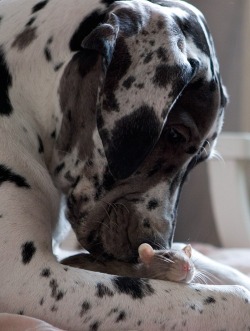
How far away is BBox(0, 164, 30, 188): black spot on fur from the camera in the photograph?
1732 mm

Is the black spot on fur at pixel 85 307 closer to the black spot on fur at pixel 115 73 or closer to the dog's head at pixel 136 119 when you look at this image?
the dog's head at pixel 136 119

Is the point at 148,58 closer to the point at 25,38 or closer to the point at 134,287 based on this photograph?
the point at 25,38

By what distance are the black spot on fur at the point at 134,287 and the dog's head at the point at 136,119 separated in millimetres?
176

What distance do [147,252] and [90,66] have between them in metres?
0.43

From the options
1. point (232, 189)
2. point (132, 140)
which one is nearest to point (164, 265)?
point (132, 140)

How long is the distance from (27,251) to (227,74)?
2.44 meters

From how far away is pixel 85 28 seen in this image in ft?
6.03

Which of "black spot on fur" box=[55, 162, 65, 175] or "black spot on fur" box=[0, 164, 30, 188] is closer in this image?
"black spot on fur" box=[0, 164, 30, 188]

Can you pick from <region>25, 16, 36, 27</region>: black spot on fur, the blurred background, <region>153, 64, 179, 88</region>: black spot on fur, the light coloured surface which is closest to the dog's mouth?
<region>153, 64, 179, 88</region>: black spot on fur

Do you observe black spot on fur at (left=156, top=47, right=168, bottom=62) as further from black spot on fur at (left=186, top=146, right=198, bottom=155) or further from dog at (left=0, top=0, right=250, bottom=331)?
black spot on fur at (left=186, top=146, right=198, bottom=155)

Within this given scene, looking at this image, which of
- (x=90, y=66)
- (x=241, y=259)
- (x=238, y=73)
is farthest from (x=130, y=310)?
(x=238, y=73)

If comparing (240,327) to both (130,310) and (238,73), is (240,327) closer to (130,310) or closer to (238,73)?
(130,310)

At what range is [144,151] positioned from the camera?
5.42ft

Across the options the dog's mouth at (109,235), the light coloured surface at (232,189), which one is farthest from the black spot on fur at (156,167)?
the light coloured surface at (232,189)
